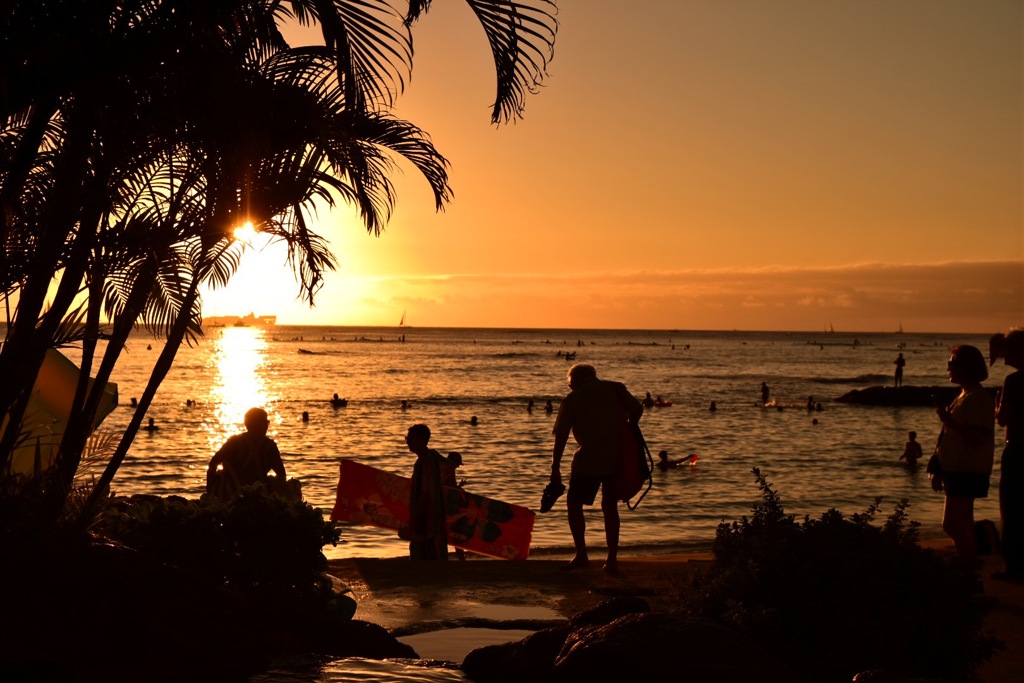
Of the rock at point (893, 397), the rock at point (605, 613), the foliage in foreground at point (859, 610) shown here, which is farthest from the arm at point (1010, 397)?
the rock at point (893, 397)

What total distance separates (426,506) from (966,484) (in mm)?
4848

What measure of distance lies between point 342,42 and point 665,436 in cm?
3129

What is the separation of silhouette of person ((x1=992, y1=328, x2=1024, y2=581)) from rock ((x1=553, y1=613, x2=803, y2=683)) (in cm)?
446

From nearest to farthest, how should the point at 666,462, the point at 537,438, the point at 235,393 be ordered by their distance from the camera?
the point at 666,462, the point at 537,438, the point at 235,393

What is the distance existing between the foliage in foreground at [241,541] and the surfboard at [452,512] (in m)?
5.12

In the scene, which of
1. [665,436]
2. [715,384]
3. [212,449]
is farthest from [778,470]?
[715,384]

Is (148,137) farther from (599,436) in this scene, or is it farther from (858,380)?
(858,380)

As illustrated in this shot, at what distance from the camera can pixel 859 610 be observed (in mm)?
4715

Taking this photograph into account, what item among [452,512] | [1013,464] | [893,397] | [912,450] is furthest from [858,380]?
[1013,464]

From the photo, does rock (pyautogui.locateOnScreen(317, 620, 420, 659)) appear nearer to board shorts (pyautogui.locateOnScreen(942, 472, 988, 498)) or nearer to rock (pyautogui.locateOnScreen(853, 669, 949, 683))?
rock (pyautogui.locateOnScreen(853, 669, 949, 683))

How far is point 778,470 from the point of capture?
2533 cm

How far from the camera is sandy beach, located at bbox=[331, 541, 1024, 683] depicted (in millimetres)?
6691

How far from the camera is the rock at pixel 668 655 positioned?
4.21 m

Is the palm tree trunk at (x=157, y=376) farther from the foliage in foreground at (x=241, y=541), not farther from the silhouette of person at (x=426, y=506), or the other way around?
the silhouette of person at (x=426, y=506)
